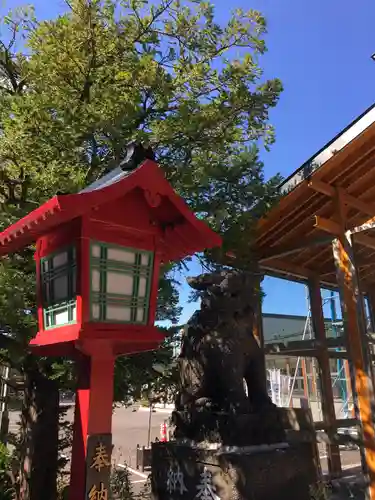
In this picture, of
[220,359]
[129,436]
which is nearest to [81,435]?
[220,359]

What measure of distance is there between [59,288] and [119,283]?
410 millimetres

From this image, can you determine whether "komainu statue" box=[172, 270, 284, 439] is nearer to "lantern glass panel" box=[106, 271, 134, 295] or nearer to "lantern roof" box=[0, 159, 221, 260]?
"lantern roof" box=[0, 159, 221, 260]

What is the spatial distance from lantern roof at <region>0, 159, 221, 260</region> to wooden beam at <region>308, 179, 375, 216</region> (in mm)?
4999

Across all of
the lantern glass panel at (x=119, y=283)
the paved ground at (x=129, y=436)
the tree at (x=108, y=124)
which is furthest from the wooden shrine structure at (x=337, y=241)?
the lantern glass panel at (x=119, y=283)

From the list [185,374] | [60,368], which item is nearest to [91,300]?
[60,368]

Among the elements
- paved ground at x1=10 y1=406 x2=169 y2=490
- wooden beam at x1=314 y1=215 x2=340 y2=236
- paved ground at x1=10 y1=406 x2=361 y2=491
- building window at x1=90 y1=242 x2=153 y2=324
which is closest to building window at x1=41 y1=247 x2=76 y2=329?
building window at x1=90 y1=242 x2=153 y2=324

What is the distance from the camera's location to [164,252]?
3225mm

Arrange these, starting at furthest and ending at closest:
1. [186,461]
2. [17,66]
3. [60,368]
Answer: [17,66], [60,368], [186,461]

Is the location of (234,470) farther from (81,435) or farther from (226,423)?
(81,435)

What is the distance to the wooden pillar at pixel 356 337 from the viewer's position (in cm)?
649

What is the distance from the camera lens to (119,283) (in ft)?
9.05

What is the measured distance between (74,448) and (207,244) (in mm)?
1633

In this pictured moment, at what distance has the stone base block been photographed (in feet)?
12.4

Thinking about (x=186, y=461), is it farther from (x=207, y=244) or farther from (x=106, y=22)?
(x=106, y=22)
